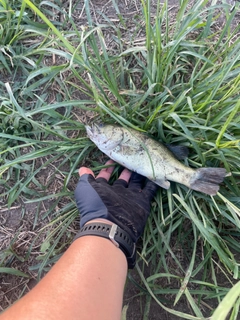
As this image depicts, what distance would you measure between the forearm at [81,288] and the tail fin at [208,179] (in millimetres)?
554

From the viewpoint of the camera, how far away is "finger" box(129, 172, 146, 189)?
204cm

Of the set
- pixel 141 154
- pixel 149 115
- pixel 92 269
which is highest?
pixel 149 115

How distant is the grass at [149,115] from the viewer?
1.79 metres

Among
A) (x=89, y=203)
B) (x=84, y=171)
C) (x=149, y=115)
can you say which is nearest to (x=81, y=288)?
(x=89, y=203)

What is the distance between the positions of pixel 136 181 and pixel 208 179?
1.53ft

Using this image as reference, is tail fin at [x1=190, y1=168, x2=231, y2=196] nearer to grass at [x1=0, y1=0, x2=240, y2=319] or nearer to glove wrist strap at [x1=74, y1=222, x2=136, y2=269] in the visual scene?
grass at [x1=0, y1=0, x2=240, y2=319]

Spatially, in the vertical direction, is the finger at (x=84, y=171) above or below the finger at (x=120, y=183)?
above

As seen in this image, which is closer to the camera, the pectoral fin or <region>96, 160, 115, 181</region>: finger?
the pectoral fin

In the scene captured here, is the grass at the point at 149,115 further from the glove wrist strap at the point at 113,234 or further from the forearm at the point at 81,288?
the forearm at the point at 81,288

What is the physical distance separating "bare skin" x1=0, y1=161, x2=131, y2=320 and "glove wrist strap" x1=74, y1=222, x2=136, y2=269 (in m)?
0.03

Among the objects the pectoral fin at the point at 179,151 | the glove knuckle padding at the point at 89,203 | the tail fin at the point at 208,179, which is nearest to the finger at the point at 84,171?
the glove knuckle padding at the point at 89,203

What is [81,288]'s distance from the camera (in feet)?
4.64

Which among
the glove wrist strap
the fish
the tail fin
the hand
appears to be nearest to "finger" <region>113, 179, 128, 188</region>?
the hand

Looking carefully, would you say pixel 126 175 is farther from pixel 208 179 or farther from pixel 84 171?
pixel 208 179
